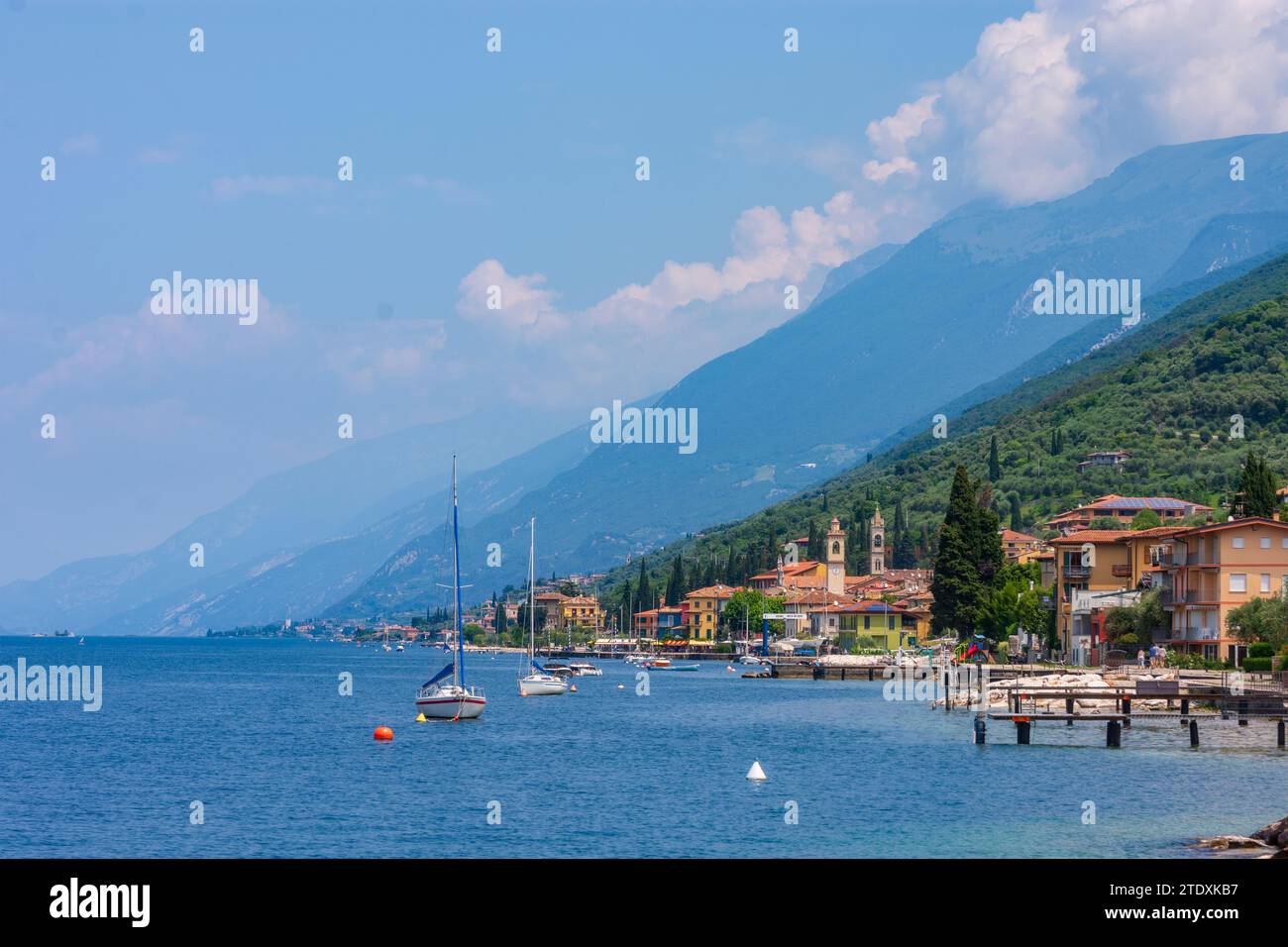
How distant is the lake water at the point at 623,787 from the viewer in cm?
4128

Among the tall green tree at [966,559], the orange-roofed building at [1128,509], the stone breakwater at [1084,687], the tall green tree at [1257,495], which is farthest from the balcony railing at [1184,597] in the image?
the orange-roofed building at [1128,509]

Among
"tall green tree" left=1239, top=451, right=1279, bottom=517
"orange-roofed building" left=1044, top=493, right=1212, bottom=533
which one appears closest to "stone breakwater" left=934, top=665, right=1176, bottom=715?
"tall green tree" left=1239, top=451, right=1279, bottom=517

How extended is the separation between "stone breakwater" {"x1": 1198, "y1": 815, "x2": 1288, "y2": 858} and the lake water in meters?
0.95

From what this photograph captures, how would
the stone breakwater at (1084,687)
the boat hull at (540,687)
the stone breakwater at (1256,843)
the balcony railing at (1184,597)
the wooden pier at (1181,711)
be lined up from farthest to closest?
the boat hull at (540,687), the balcony railing at (1184,597), the stone breakwater at (1084,687), the wooden pier at (1181,711), the stone breakwater at (1256,843)

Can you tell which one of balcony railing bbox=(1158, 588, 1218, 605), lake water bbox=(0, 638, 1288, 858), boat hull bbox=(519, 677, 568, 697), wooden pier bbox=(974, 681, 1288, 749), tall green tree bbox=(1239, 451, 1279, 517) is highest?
tall green tree bbox=(1239, 451, 1279, 517)

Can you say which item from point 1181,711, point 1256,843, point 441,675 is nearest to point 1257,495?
point 1181,711

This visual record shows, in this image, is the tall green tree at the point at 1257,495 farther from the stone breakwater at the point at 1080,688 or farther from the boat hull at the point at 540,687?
the boat hull at the point at 540,687

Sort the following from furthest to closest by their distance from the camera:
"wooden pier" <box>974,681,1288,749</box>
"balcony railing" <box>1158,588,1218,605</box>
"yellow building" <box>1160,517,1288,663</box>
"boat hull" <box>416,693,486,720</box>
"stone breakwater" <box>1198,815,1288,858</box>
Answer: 1. "balcony railing" <box>1158,588,1218,605</box>
2. "yellow building" <box>1160,517,1288,663</box>
3. "boat hull" <box>416,693,486,720</box>
4. "wooden pier" <box>974,681,1288,749</box>
5. "stone breakwater" <box>1198,815,1288,858</box>

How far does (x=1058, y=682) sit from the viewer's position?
85438 mm

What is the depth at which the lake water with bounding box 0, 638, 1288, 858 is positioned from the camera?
135 ft

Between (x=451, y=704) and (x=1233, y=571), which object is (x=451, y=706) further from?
(x=1233, y=571)

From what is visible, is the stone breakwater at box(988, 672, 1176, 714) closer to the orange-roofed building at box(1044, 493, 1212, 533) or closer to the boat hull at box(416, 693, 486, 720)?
the boat hull at box(416, 693, 486, 720)

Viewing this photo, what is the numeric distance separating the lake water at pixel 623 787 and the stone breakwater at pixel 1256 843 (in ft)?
3.13

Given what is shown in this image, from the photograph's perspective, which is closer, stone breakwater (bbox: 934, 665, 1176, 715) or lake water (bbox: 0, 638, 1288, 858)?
lake water (bbox: 0, 638, 1288, 858)
